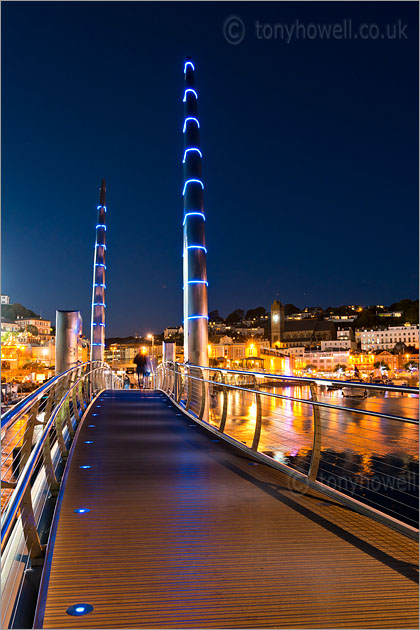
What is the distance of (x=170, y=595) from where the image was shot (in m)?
2.88

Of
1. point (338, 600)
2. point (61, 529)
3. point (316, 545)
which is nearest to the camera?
point (338, 600)

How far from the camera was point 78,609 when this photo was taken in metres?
2.72

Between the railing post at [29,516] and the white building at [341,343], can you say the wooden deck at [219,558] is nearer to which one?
the railing post at [29,516]

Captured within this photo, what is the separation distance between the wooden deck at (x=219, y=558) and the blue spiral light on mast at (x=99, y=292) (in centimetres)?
2427

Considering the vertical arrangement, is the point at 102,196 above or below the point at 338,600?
above

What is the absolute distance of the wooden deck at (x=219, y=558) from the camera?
269 cm

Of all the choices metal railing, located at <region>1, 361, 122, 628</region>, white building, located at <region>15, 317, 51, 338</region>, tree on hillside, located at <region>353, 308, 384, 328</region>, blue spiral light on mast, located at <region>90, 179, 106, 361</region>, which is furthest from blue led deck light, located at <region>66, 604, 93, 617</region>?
tree on hillside, located at <region>353, 308, 384, 328</region>

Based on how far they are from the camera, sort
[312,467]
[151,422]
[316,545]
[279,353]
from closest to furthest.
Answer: [316,545]
[312,467]
[151,422]
[279,353]

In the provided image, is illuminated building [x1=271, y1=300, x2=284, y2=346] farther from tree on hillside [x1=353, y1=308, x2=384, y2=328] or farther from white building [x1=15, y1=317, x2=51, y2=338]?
white building [x1=15, y1=317, x2=51, y2=338]

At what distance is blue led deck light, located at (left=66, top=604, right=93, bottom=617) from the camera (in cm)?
268

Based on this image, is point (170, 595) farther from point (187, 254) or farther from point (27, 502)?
point (187, 254)

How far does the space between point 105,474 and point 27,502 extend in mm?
2459

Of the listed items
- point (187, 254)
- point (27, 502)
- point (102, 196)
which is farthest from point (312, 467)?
point (102, 196)

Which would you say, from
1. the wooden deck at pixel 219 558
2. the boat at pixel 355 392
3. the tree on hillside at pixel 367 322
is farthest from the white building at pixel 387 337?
the wooden deck at pixel 219 558
